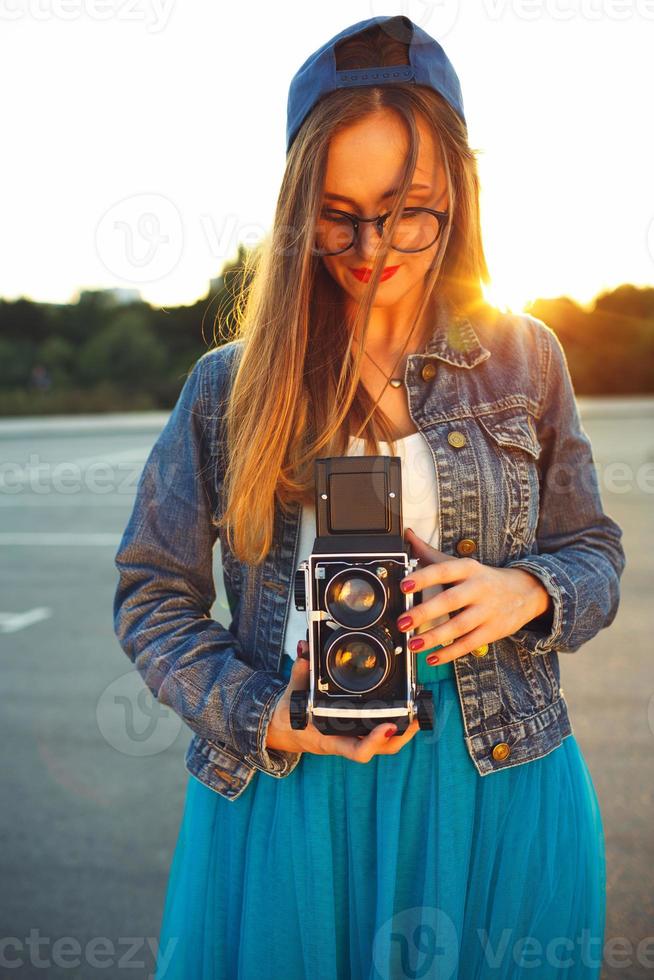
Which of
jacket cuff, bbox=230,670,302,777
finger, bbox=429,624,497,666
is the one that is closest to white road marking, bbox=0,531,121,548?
jacket cuff, bbox=230,670,302,777

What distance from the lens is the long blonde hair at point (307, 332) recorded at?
1.63m

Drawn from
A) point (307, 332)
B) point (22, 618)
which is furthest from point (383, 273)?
point (22, 618)

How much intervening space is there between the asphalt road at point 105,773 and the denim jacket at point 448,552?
5.43 feet

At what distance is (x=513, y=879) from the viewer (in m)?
1.62

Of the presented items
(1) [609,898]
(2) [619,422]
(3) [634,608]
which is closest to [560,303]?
(2) [619,422]

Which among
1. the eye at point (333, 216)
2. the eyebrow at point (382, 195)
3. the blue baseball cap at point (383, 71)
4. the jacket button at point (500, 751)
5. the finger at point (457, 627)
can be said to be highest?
the blue baseball cap at point (383, 71)

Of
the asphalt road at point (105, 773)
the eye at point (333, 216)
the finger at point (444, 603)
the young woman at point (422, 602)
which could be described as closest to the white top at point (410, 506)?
the young woman at point (422, 602)

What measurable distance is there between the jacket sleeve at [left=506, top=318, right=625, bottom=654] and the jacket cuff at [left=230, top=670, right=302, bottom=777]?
1.61 feet

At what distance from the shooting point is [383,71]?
5.30 feet

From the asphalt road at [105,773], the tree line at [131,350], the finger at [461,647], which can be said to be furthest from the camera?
the tree line at [131,350]

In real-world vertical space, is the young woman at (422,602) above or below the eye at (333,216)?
below

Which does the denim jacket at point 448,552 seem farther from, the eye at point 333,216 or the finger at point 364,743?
the eye at point 333,216

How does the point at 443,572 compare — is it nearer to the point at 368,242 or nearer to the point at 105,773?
the point at 368,242

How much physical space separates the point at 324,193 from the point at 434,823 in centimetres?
118
